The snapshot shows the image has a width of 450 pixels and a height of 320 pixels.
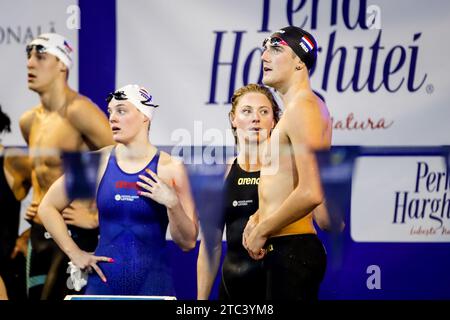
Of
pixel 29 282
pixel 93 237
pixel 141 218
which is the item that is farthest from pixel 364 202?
pixel 29 282

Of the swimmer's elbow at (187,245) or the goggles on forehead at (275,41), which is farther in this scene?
the swimmer's elbow at (187,245)

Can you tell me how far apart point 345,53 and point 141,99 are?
98 cm

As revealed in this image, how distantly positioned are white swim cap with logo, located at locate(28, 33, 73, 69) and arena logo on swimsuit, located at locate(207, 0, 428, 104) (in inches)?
27.4

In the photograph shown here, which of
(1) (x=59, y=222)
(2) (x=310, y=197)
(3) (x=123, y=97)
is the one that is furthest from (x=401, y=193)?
(1) (x=59, y=222)

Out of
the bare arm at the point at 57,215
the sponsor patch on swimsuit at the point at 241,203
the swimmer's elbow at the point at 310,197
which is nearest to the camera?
the swimmer's elbow at the point at 310,197

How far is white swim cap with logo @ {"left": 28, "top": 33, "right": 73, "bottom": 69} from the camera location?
4074 millimetres

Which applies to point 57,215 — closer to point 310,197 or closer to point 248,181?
point 248,181

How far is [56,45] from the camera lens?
4082 mm

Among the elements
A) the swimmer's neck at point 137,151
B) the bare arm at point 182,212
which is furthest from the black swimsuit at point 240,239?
the swimmer's neck at point 137,151

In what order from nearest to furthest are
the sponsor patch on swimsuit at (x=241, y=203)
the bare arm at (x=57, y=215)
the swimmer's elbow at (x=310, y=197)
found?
the swimmer's elbow at (x=310, y=197) < the sponsor patch on swimsuit at (x=241, y=203) < the bare arm at (x=57, y=215)

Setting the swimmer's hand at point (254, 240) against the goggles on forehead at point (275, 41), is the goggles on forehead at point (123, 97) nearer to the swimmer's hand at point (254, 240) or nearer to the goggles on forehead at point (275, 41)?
the goggles on forehead at point (275, 41)

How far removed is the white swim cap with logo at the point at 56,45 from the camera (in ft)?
13.4

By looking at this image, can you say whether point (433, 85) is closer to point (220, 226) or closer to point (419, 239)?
point (419, 239)

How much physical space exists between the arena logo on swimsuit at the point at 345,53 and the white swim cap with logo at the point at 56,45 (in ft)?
2.28
